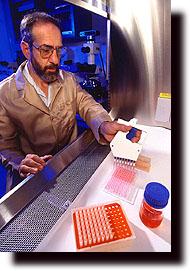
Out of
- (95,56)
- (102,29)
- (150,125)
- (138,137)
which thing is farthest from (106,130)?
(102,29)

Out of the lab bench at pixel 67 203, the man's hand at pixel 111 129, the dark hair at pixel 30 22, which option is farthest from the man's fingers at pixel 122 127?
Answer: the dark hair at pixel 30 22

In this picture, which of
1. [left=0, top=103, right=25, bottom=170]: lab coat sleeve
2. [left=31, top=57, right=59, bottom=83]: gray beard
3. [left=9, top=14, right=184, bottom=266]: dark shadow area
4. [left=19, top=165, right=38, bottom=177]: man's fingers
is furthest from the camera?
[left=31, top=57, right=59, bottom=83]: gray beard

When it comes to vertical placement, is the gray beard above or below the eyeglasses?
below

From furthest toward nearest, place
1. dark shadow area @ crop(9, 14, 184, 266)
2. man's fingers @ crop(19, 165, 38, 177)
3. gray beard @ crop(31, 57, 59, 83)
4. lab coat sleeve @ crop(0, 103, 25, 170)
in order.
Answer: gray beard @ crop(31, 57, 59, 83) → lab coat sleeve @ crop(0, 103, 25, 170) → man's fingers @ crop(19, 165, 38, 177) → dark shadow area @ crop(9, 14, 184, 266)

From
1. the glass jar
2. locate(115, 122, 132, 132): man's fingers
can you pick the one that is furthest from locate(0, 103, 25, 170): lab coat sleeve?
the glass jar

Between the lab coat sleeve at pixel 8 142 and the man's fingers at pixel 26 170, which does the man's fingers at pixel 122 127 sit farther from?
the lab coat sleeve at pixel 8 142

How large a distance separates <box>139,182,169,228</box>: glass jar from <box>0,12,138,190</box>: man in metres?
0.36

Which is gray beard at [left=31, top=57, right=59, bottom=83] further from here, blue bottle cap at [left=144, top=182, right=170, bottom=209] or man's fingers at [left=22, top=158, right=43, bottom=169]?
blue bottle cap at [left=144, top=182, right=170, bottom=209]

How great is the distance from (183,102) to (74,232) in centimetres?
40

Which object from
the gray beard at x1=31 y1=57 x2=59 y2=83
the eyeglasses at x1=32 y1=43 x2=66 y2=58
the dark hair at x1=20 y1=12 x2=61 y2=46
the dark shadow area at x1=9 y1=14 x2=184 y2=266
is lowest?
the dark shadow area at x1=9 y1=14 x2=184 y2=266

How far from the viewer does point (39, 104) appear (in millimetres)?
983

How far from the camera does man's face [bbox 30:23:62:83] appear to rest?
2.97 ft

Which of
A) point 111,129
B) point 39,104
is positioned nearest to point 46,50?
point 39,104

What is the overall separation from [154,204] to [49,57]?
2.75 ft
